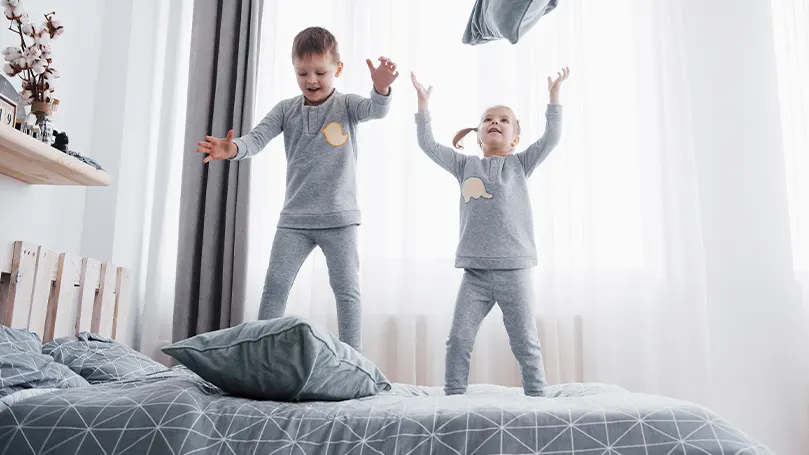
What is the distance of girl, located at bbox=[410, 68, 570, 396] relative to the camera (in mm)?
1747

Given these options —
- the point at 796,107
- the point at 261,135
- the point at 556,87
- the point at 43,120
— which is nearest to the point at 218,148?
the point at 261,135

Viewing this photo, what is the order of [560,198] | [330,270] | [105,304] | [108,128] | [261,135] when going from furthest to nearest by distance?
[560,198], [108,128], [105,304], [261,135], [330,270]

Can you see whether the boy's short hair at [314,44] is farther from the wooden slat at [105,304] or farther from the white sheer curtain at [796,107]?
the white sheer curtain at [796,107]

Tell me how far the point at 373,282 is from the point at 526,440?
1635 mm

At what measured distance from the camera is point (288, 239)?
1876mm

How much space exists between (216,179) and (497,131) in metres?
1.16

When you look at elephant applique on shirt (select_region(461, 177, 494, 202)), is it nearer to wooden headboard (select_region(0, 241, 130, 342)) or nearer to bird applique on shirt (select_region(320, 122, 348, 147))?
bird applique on shirt (select_region(320, 122, 348, 147))

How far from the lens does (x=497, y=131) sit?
2.00m

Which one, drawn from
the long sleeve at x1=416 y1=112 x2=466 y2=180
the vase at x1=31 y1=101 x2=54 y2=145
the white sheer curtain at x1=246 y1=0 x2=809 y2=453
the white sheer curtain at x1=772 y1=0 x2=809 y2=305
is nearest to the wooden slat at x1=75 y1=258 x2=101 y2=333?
the vase at x1=31 y1=101 x2=54 y2=145

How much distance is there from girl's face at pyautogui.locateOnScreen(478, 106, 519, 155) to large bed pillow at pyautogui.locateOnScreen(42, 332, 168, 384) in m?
1.10

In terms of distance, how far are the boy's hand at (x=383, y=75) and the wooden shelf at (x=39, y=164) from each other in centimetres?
81

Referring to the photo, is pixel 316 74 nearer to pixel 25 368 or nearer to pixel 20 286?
pixel 20 286

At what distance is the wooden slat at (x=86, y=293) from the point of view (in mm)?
1955

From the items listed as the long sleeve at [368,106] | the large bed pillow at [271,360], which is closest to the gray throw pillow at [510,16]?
the long sleeve at [368,106]
